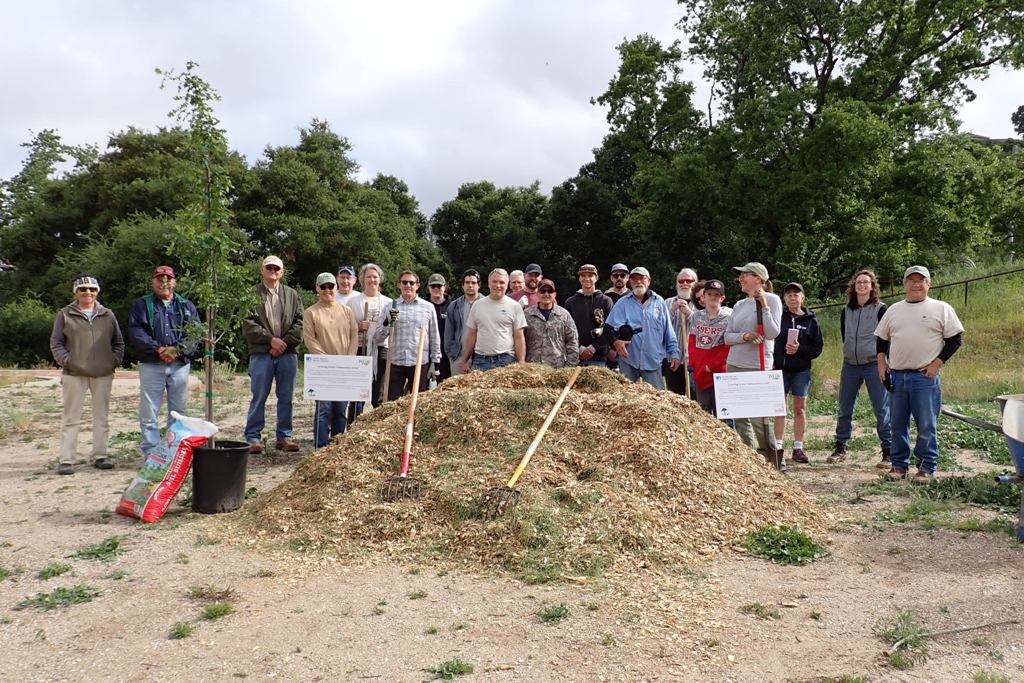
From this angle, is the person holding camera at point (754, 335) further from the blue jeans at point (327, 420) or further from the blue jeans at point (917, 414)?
the blue jeans at point (327, 420)

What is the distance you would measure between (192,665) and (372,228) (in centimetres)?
2977

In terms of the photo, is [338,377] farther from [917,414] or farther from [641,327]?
[917,414]

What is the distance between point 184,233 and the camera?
6.52 m

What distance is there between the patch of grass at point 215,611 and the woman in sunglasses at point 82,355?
437 centimetres

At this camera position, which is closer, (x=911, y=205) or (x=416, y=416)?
(x=416, y=416)

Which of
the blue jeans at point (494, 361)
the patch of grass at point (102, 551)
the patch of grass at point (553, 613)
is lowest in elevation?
the patch of grass at point (102, 551)

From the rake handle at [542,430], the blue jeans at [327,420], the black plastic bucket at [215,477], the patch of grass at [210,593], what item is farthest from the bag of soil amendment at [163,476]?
the rake handle at [542,430]

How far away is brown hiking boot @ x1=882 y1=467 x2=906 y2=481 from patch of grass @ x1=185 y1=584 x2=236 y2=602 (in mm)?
5591

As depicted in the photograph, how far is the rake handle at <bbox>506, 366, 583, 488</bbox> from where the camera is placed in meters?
5.48

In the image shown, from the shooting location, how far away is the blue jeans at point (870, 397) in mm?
7898

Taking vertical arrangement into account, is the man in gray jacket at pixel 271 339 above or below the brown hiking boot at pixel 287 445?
above

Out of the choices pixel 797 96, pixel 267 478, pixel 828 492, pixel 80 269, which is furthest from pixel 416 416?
pixel 80 269

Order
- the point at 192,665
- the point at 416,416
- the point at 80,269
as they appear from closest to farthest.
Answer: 1. the point at 192,665
2. the point at 416,416
3. the point at 80,269

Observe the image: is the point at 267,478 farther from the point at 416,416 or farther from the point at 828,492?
the point at 828,492
